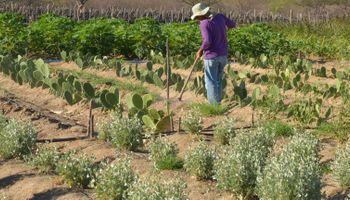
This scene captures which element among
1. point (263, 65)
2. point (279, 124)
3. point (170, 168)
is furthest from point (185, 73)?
point (170, 168)

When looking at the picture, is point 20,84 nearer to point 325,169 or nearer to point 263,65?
point 263,65

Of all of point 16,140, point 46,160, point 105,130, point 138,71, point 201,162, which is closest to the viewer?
point 201,162

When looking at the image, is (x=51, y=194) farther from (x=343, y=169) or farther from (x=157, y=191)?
(x=343, y=169)

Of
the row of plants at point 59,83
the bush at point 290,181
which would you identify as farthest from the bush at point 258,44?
the bush at point 290,181

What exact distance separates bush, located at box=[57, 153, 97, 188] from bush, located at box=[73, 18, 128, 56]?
11.9 m

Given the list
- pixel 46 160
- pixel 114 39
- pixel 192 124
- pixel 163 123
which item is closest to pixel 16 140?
pixel 46 160

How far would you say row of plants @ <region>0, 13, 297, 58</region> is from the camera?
59.9ft

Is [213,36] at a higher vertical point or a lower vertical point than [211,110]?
higher

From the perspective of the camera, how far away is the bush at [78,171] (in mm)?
6402

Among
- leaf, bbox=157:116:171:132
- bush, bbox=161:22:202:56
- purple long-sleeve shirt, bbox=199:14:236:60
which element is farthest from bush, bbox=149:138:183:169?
bush, bbox=161:22:202:56

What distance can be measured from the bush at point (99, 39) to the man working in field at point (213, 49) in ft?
28.2

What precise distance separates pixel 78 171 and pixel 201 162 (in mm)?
1042

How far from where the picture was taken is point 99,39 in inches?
730

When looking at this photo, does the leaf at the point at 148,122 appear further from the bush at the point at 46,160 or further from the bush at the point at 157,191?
the bush at the point at 157,191
